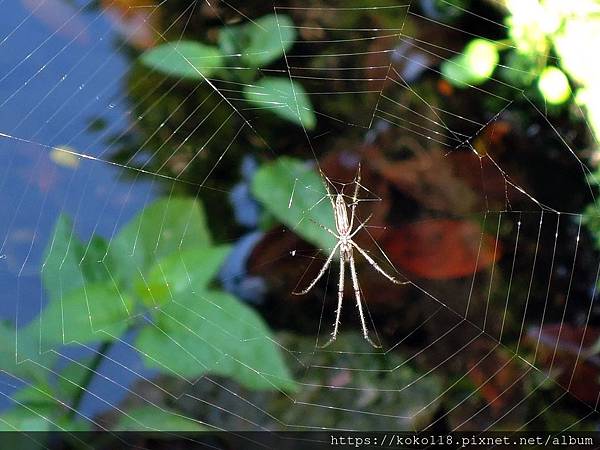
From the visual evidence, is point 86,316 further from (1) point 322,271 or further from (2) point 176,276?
(1) point 322,271

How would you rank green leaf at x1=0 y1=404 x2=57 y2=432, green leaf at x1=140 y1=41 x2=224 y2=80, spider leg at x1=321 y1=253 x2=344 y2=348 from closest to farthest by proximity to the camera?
green leaf at x1=0 y1=404 x2=57 y2=432 < green leaf at x1=140 y1=41 x2=224 y2=80 < spider leg at x1=321 y1=253 x2=344 y2=348

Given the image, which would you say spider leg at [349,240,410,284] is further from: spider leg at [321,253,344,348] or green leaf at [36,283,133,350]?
green leaf at [36,283,133,350]

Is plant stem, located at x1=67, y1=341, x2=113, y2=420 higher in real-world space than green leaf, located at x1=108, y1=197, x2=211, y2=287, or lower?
lower

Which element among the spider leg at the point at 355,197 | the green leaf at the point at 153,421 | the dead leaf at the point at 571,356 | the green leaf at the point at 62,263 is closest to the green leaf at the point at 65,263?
the green leaf at the point at 62,263

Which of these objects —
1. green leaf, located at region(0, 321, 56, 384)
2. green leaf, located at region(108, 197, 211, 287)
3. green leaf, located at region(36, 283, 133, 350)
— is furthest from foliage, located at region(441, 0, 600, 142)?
green leaf, located at region(0, 321, 56, 384)

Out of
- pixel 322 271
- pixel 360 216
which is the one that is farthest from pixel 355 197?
pixel 322 271
